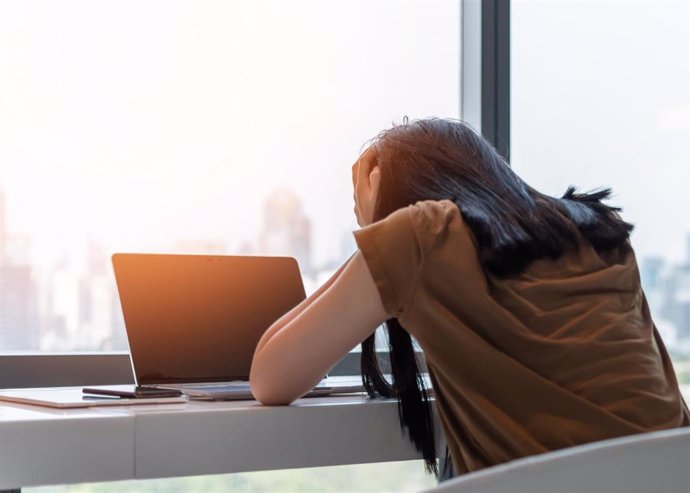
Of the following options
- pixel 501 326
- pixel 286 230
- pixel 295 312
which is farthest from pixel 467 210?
pixel 286 230

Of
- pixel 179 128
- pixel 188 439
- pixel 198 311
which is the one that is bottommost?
pixel 188 439

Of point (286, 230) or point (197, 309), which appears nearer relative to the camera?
point (197, 309)

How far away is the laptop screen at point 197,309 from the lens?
1564 mm

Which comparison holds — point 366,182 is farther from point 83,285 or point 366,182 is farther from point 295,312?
point 83,285

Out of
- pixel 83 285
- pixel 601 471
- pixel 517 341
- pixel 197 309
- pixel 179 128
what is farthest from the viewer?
pixel 179 128

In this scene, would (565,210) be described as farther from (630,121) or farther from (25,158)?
(630,121)

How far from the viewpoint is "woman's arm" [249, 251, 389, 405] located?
1.14 m

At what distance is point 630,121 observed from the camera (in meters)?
2.63

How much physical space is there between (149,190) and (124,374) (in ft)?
1.40

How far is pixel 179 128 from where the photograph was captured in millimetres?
2145

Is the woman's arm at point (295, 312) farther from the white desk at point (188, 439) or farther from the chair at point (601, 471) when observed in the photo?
the chair at point (601, 471)

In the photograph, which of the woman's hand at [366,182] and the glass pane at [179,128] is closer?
the woman's hand at [366,182]

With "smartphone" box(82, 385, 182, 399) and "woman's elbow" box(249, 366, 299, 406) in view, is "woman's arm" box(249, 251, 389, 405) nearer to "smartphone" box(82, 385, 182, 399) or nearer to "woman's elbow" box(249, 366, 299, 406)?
"woman's elbow" box(249, 366, 299, 406)

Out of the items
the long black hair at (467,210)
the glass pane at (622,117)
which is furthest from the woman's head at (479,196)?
the glass pane at (622,117)
